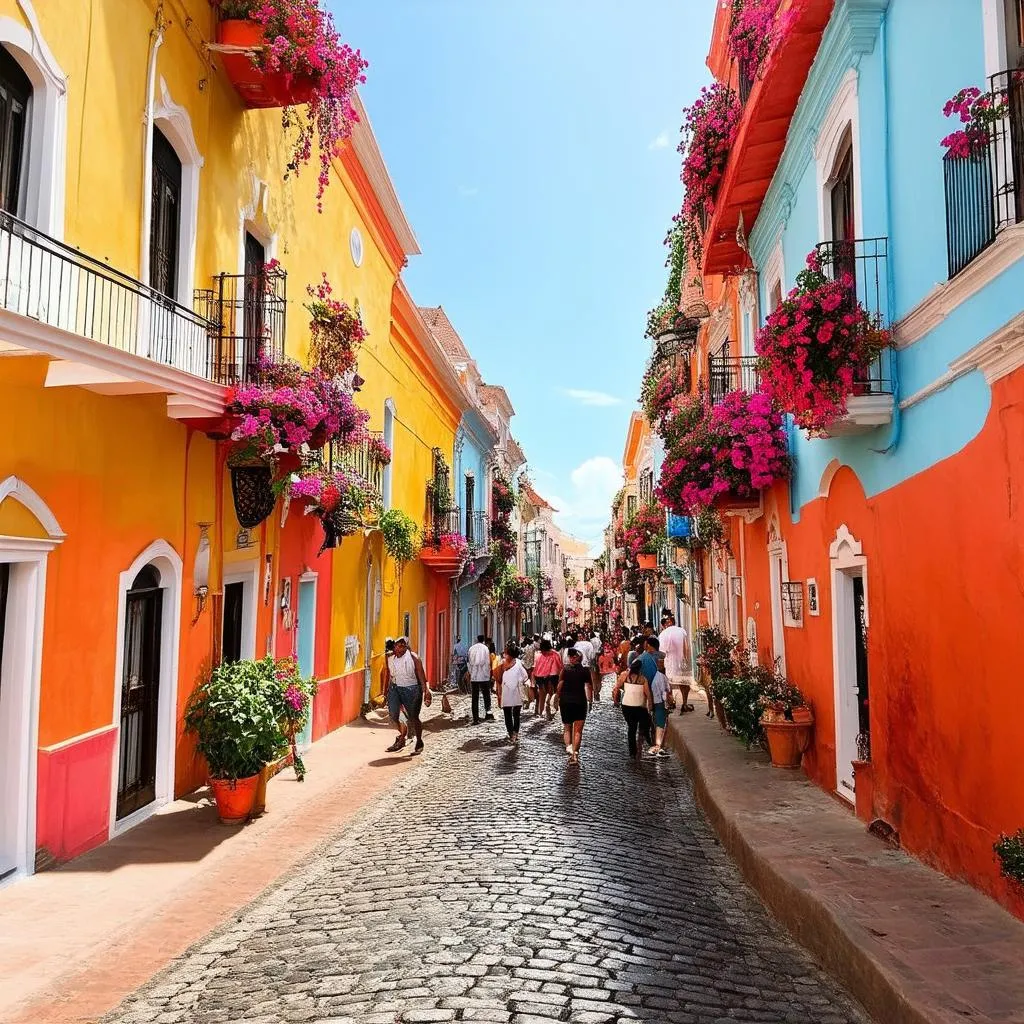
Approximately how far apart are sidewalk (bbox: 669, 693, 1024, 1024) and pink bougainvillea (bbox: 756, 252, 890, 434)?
3346 mm

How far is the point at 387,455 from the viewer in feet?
56.7

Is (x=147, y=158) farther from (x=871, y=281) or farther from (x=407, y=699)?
(x=407, y=699)

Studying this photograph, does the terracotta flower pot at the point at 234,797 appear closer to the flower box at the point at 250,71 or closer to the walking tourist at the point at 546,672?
the flower box at the point at 250,71

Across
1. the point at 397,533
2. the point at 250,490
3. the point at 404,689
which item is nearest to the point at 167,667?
the point at 250,490

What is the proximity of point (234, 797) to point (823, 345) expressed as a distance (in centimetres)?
643

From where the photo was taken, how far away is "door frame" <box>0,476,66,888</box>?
6250 millimetres

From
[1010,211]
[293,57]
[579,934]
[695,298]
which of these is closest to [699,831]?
[579,934]

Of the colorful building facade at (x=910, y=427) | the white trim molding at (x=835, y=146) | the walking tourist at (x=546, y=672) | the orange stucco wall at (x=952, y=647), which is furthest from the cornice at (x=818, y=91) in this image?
the walking tourist at (x=546, y=672)

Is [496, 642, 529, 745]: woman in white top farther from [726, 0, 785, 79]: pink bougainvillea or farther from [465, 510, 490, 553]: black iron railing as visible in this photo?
[465, 510, 490, 553]: black iron railing

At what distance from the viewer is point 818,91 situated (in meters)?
8.62

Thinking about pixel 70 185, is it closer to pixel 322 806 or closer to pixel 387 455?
pixel 322 806

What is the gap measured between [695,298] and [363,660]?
10020 millimetres

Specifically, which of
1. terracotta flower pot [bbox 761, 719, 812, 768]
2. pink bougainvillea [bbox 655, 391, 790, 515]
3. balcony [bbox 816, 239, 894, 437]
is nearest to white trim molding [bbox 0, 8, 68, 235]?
balcony [bbox 816, 239, 894, 437]

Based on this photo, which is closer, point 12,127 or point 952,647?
point 952,647
